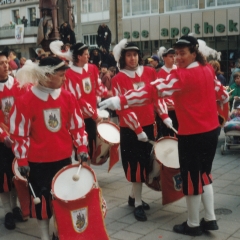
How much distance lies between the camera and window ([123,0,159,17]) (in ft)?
83.9

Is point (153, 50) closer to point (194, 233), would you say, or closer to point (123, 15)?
point (123, 15)

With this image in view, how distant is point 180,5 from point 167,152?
20662 millimetres

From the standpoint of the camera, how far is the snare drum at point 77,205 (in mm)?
3777

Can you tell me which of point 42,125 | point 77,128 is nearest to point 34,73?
point 42,125

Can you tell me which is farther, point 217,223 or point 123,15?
point 123,15

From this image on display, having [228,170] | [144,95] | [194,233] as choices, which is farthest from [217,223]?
[228,170]

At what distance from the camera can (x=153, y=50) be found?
2538 centimetres

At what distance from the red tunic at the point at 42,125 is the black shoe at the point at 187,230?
4.21ft

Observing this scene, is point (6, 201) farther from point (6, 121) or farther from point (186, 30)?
point (186, 30)

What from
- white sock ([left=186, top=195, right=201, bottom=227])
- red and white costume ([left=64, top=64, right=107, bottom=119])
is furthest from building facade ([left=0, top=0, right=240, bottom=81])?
white sock ([left=186, top=195, right=201, bottom=227])

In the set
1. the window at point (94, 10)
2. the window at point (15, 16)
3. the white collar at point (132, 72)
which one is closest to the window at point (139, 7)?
the window at point (94, 10)

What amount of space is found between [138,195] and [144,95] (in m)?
1.40

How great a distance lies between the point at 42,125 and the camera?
4020 millimetres

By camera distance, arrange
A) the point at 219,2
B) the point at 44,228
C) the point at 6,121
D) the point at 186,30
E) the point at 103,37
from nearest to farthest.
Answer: the point at 44,228 → the point at 6,121 → the point at 103,37 → the point at 219,2 → the point at 186,30
